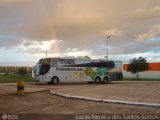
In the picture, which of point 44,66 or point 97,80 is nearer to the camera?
point 44,66

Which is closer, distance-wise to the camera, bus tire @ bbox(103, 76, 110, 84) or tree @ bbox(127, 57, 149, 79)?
bus tire @ bbox(103, 76, 110, 84)

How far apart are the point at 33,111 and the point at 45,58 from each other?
79.7 feet

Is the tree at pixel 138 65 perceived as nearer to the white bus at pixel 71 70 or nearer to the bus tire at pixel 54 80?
the white bus at pixel 71 70

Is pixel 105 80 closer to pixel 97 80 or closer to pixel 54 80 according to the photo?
pixel 97 80

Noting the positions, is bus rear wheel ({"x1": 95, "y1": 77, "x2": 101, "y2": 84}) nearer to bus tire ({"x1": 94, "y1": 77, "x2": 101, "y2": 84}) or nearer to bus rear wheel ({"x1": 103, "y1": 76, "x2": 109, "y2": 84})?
bus tire ({"x1": 94, "y1": 77, "x2": 101, "y2": 84})

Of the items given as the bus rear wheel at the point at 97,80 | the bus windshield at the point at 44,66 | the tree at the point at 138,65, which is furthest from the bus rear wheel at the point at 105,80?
the tree at the point at 138,65

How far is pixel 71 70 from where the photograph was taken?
38.2 m

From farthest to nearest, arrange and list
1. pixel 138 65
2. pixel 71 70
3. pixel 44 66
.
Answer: pixel 138 65 < pixel 71 70 < pixel 44 66

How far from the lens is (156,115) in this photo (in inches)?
451

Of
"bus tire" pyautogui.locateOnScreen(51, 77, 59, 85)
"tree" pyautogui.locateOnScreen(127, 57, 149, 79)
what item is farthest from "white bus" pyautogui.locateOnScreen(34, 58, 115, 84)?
"tree" pyautogui.locateOnScreen(127, 57, 149, 79)

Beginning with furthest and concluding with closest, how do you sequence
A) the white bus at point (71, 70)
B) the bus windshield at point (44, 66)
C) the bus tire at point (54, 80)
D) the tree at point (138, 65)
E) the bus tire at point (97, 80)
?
the tree at point (138, 65) → the bus tire at point (97, 80) → the bus tire at point (54, 80) → the white bus at point (71, 70) → the bus windshield at point (44, 66)

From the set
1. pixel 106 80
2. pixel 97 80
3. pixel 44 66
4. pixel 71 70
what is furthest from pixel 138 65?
pixel 44 66

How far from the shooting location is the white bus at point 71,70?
36.4 m

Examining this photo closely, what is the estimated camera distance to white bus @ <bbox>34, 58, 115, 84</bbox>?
120ft
